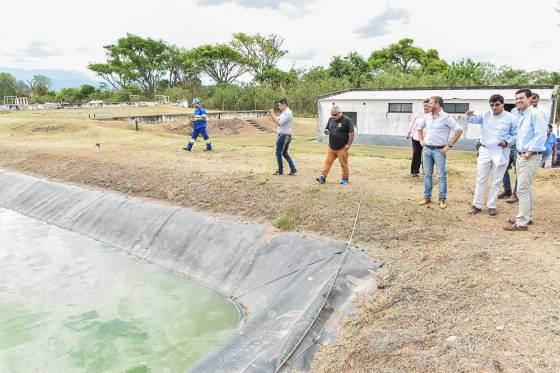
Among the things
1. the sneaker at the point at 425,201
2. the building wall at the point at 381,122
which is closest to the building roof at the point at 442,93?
the building wall at the point at 381,122

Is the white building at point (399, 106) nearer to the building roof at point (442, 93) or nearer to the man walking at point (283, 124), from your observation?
the building roof at point (442, 93)

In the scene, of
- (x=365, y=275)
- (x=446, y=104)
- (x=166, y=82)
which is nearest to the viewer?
(x=365, y=275)

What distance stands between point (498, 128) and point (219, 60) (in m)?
45.9

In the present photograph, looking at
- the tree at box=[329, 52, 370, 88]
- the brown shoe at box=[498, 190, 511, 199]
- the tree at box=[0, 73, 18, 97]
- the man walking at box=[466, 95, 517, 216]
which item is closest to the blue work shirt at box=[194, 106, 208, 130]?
the man walking at box=[466, 95, 517, 216]

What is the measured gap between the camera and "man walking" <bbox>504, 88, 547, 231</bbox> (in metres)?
4.97

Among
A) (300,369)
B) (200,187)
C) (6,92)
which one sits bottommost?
(300,369)

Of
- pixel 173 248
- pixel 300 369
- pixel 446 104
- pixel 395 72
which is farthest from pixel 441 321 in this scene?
pixel 395 72

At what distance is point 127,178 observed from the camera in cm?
992

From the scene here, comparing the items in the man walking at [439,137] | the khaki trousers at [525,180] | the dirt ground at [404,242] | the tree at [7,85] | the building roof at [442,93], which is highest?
the tree at [7,85]

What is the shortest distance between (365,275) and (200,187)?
15.6 feet

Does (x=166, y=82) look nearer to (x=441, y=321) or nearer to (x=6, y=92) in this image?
(x=6, y=92)

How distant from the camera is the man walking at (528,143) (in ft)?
16.3

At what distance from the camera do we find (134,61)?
160 ft

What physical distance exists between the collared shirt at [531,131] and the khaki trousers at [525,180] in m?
0.14
